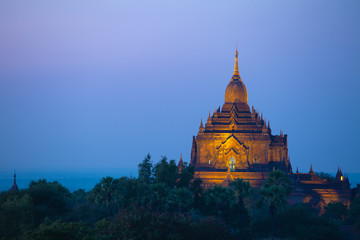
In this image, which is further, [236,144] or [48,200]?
[236,144]

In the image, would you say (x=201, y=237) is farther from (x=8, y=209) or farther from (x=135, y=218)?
(x=8, y=209)

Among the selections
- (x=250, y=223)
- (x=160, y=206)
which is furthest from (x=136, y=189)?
(x=250, y=223)

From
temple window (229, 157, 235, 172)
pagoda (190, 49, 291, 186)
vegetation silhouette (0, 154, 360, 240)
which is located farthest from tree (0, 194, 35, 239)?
temple window (229, 157, 235, 172)

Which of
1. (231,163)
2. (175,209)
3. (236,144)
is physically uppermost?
(236,144)

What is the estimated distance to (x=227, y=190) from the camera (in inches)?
2763

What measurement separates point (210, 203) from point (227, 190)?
2.05 meters

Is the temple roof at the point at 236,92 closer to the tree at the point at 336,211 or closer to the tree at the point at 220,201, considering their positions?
the tree at the point at 336,211

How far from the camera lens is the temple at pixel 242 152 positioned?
95.1 metres

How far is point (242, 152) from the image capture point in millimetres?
100875

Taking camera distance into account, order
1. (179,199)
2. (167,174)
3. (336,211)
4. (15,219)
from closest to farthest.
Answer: (15,219) → (179,199) → (167,174) → (336,211)

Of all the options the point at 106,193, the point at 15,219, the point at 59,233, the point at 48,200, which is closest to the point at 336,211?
the point at 106,193

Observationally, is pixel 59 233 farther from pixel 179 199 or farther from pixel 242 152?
pixel 242 152

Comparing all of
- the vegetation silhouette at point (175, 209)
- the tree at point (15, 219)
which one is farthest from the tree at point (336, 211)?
the tree at point (15, 219)

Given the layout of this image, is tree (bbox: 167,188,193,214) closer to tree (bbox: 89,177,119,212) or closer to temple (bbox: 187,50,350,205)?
tree (bbox: 89,177,119,212)
